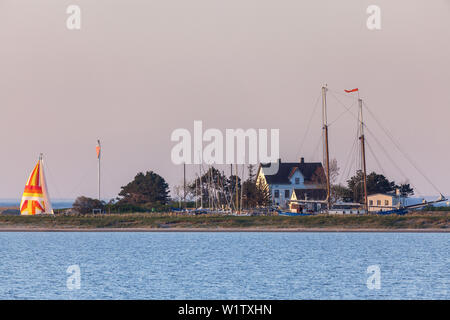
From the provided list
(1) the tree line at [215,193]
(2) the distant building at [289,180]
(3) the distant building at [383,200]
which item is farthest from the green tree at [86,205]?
(3) the distant building at [383,200]

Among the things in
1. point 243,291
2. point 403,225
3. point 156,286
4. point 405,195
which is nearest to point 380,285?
point 243,291

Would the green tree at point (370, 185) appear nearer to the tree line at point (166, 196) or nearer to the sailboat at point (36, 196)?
the tree line at point (166, 196)

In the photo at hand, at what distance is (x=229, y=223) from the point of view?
92.9 meters

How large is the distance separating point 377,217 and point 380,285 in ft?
157

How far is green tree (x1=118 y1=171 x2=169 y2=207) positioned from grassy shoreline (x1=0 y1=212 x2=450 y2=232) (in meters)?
20.2

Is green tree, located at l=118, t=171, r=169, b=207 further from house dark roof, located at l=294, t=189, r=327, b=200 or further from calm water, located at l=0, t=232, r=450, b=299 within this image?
calm water, located at l=0, t=232, r=450, b=299

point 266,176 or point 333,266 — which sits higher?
point 266,176

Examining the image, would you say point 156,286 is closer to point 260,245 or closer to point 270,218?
point 260,245

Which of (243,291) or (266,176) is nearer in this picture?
(243,291)

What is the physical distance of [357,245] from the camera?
76.1m

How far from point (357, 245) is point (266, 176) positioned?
48971 millimetres

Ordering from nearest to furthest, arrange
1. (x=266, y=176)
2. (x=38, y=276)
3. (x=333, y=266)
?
1. (x=38, y=276)
2. (x=333, y=266)
3. (x=266, y=176)

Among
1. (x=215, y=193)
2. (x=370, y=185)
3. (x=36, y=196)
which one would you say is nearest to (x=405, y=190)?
(x=370, y=185)
